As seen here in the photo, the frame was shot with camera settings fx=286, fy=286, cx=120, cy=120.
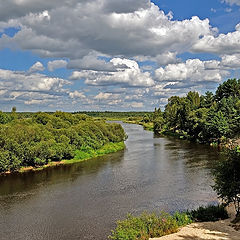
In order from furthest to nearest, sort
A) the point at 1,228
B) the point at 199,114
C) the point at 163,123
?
the point at 163,123, the point at 199,114, the point at 1,228

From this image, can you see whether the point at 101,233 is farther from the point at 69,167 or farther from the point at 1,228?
the point at 69,167

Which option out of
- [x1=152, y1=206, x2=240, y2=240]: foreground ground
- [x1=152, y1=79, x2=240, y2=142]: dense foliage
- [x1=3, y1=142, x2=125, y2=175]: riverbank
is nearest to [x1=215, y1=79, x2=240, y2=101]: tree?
[x1=152, y1=79, x2=240, y2=142]: dense foliage

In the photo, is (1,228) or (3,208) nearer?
(1,228)

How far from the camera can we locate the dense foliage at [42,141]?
45062 millimetres

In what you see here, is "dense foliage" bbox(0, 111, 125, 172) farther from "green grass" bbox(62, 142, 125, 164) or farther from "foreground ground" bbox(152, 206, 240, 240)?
"foreground ground" bbox(152, 206, 240, 240)

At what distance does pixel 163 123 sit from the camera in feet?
401

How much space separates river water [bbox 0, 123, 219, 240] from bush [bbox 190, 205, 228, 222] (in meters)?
3.91

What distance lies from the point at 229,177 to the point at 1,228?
19830 millimetres

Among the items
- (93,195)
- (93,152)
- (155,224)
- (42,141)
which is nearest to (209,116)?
(93,152)

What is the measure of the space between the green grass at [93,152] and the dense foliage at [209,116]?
23240 mm

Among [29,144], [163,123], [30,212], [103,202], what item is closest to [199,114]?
[163,123]

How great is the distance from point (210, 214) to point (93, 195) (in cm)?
1415

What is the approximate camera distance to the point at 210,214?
23.4 meters

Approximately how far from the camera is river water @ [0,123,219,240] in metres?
24.5
